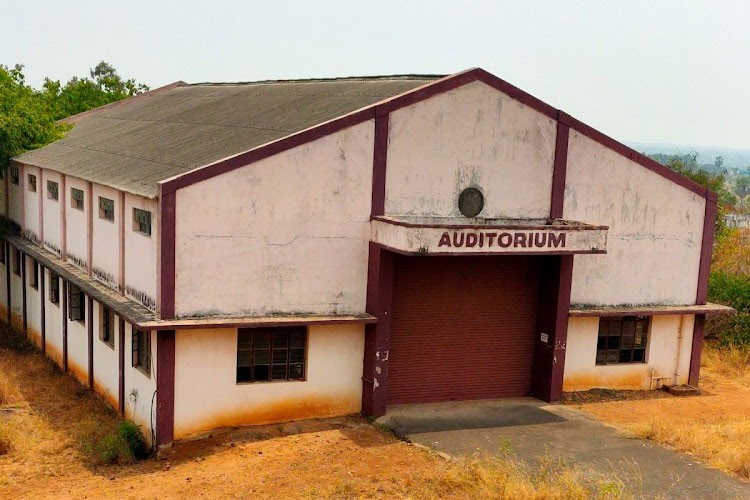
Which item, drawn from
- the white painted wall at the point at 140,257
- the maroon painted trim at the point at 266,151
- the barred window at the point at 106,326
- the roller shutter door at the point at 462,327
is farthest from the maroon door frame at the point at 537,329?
the barred window at the point at 106,326

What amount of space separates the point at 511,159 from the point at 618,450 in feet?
18.6

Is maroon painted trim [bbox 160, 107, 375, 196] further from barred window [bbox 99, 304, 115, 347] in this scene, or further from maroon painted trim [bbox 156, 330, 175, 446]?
barred window [bbox 99, 304, 115, 347]

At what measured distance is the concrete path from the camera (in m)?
13.5

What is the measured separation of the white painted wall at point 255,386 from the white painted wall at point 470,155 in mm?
2706

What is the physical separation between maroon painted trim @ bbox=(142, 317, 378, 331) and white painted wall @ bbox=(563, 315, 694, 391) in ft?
15.8

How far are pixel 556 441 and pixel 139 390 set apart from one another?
727 centimetres

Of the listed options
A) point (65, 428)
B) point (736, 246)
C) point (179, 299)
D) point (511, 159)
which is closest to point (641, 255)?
point (511, 159)

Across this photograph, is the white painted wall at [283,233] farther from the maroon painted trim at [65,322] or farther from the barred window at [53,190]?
the barred window at [53,190]

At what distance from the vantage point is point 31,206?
22.7 metres

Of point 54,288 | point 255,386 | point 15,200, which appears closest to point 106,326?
point 54,288

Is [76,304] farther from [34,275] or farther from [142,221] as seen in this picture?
[142,221]

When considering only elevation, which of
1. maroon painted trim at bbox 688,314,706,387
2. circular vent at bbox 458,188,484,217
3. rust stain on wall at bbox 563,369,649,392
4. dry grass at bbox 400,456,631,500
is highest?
circular vent at bbox 458,188,484,217

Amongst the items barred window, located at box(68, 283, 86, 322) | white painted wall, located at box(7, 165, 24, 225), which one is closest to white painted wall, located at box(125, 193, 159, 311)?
barred window, located at box(68, 283, 86, 322)

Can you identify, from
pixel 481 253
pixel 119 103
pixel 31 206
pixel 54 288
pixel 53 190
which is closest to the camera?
pixel 481 253
